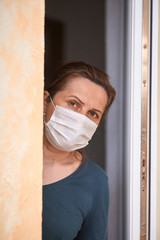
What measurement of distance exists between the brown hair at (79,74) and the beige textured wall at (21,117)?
0.80 ft

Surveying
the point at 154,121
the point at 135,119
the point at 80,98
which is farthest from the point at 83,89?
the point at 154,121

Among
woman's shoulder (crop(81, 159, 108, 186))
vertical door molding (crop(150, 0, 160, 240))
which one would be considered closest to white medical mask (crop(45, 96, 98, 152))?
woman's shoulder (crop(81, 159, 108, 186))

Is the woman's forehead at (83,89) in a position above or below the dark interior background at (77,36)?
below

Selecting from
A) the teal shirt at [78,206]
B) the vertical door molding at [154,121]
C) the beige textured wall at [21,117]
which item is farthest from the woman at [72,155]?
the vertical door molding at [154,121]

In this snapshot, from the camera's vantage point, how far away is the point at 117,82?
105 centimetres

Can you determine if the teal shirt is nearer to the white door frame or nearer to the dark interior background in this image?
the dark interior background

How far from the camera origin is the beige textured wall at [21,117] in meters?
0.49

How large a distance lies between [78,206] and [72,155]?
0.21 metres

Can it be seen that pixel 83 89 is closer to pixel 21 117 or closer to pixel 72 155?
pixel 72 155

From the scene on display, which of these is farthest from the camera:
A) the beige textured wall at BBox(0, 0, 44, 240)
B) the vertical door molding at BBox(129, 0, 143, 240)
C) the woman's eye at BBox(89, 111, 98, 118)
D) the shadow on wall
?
the vertical door molding at BBox(129, 0, 143, 240)

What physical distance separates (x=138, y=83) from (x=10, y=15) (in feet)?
2.75

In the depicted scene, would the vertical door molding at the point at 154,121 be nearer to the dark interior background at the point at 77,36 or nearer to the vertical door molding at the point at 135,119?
the vertical door molding at the point at 135,119

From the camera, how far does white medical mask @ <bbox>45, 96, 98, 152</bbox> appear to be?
2.55 ft

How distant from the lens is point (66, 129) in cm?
79
